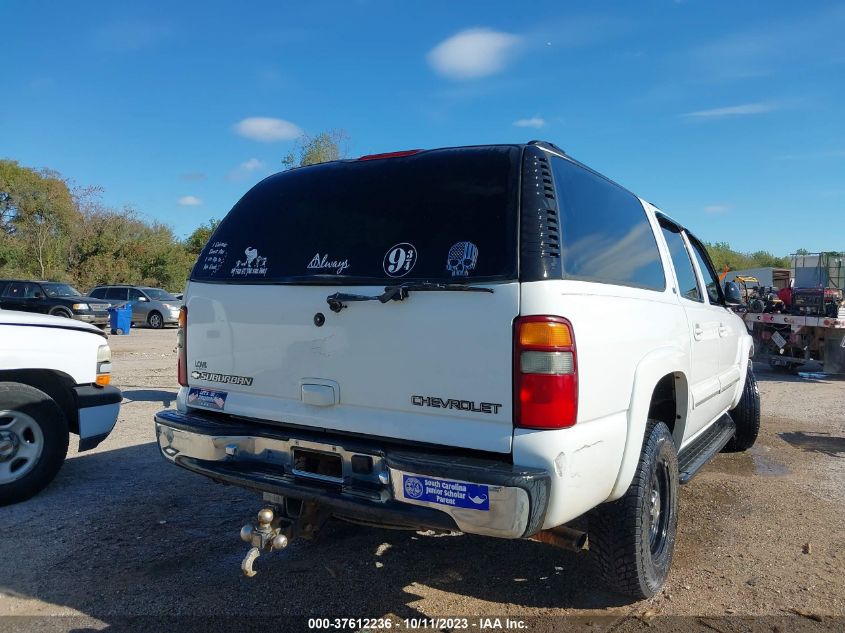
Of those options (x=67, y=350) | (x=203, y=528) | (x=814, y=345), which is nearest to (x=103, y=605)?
(x=203, y=528)

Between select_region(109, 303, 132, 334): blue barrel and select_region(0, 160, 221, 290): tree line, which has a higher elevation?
select_region(0, 160, 221, 290): tree line

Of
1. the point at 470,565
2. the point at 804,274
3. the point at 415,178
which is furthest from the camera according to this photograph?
the point at 804,274

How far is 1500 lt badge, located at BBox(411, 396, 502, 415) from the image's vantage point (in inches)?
101

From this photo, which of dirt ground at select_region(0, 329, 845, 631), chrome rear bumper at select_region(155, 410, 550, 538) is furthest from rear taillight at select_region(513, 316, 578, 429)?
dirt ground at select_region(0, 329, 845, 631)

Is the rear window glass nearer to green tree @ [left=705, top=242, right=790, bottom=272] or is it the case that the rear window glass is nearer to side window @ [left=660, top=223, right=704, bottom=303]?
side window @ [left=660, top=223, right=704, bottom=303]

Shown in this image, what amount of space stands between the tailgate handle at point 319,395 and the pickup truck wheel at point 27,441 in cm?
267

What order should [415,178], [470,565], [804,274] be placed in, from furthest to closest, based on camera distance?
[804,274], [470,565], [415,178]

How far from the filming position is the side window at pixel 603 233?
289 centimetres

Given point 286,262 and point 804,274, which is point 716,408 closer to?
point 286,262

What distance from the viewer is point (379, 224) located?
3.06 metres

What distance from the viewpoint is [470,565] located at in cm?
374

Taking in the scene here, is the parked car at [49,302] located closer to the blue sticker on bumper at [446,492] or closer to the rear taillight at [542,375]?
the blue sticker on bumper at [446,492]

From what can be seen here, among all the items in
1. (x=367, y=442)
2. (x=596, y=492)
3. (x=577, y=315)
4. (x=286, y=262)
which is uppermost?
(x=286, y=262)

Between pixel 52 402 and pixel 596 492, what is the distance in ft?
12.7
